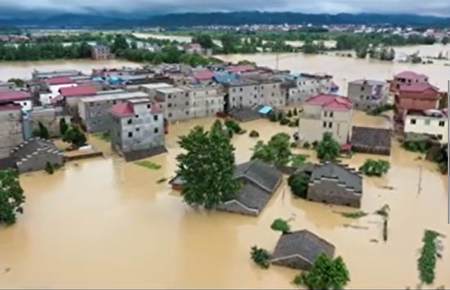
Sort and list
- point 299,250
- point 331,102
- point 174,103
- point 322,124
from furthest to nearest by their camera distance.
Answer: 1. point 174,103
2. point 322,124
3. point 331,102
4. point 299,250

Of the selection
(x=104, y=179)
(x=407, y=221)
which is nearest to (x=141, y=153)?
Result: (x=104, y=179)

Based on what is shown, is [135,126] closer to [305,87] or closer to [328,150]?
[328,150]

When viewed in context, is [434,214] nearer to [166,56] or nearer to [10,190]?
[10,190]

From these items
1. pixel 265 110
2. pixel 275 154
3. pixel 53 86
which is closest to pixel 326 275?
pixel 275 154

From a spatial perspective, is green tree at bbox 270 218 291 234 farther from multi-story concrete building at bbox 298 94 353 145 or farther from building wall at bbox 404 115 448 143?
building wall at bbox 404 115 448 143

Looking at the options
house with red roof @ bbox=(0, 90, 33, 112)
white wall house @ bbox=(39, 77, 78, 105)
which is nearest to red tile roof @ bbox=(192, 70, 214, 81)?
white wall house @ bbox=(39, 77, 78, 105)
